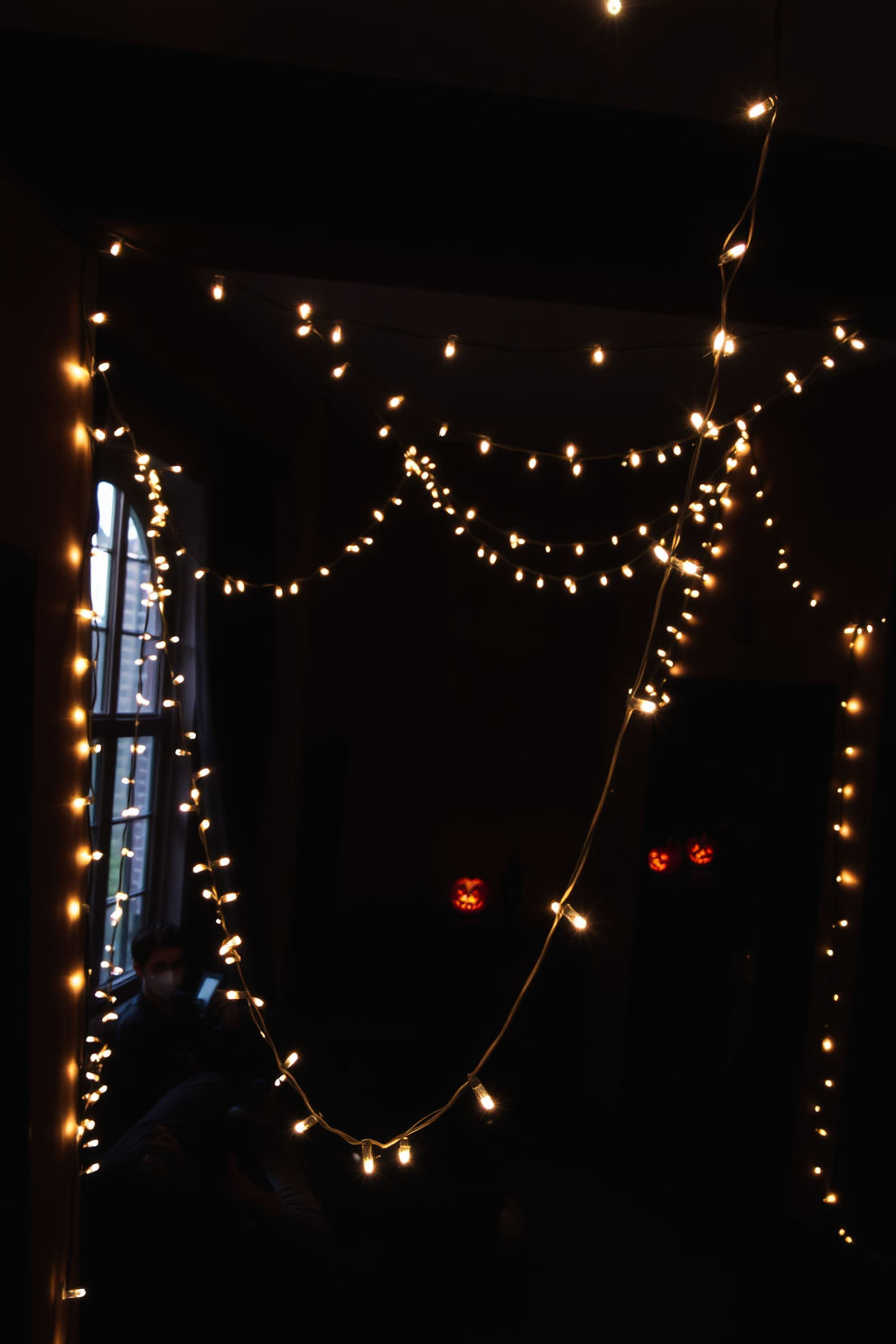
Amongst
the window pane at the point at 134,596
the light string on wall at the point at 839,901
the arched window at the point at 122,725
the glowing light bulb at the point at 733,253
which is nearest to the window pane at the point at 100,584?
the arched window at the point at 122,725

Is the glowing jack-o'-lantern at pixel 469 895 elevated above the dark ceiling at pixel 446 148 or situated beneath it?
situated beneath

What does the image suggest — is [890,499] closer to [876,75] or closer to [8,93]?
[876,75]

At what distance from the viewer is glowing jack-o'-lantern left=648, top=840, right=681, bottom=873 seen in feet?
14.7

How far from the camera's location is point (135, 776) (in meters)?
3.53

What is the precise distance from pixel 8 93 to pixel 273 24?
0.59m

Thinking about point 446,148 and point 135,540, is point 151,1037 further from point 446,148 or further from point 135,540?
point 446,148

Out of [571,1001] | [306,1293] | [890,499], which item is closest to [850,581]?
[890,499]

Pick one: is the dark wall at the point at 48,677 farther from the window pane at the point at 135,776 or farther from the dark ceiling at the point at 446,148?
the window pane at the point at 135,776

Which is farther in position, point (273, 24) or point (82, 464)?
point (82, 464)

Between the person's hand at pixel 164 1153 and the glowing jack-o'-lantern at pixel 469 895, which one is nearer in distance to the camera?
the person's hand at pixel 164 1153

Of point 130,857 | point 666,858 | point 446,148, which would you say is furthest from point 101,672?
point 666,858

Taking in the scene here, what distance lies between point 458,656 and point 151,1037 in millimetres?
2902

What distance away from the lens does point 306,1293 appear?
237 cm

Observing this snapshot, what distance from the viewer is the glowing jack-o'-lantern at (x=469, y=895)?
4922 mm
